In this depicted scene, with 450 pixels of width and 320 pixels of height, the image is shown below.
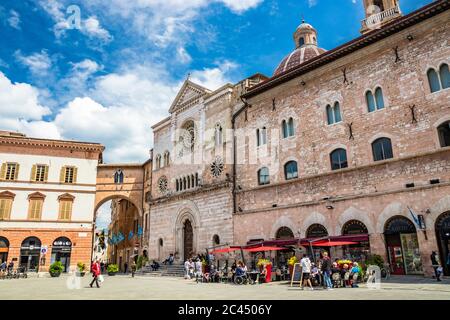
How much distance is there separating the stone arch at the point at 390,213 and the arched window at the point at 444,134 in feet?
11.5

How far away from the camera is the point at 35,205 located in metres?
34.5

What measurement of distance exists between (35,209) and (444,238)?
113ft

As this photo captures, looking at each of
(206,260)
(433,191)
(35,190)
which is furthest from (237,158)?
(35,190)

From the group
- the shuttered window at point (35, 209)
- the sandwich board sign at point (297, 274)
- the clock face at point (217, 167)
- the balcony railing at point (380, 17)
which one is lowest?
the sandwich board sign at point (297, 274)

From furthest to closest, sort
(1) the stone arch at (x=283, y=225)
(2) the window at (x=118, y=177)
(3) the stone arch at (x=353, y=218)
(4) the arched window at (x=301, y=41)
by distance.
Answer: (4) the arched window at (x=301, y=41), (2) the window at (x=118, y=177), (1) the stone arch at (x=283, y=225), (3) the stone arch at (x=353, y=218)

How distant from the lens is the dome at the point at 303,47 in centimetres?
3941

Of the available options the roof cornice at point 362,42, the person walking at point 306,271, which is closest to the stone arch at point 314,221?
the person walking at point 306,271

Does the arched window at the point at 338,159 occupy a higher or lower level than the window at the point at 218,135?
lower

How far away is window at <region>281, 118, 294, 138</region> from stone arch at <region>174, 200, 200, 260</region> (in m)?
10.6

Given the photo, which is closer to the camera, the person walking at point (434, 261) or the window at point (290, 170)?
the person walking at point (434, 261)

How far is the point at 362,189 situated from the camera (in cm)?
1891

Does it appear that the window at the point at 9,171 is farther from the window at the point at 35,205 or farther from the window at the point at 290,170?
the window at the point at 290,170

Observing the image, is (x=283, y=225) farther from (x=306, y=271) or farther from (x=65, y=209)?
(x=65, y=209)

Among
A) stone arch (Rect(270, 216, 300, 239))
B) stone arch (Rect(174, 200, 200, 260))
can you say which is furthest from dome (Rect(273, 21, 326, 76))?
stone arch (Rect(270, 216, 300, 239))
